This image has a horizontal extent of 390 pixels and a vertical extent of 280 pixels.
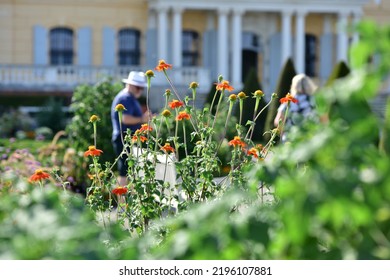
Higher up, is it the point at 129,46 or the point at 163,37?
the point at 163,37

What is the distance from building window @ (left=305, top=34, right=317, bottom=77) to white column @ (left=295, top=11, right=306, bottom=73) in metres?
1.37

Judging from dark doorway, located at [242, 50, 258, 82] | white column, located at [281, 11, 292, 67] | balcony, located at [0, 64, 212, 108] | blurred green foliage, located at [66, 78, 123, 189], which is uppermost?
white column, located at [281, 11, 292, 67]

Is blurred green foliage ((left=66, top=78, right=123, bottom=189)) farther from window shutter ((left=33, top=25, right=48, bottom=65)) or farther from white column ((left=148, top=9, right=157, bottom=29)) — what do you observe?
white column ((left=148, top=9, right=157, bottom=29))

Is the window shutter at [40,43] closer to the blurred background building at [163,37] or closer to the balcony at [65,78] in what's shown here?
the blurred background building at [163,37]

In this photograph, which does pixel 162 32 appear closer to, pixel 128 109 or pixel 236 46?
pixel 236 46

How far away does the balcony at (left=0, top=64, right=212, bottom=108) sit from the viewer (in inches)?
941

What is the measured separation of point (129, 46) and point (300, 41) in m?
5.49

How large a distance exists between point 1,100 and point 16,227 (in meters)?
21.9

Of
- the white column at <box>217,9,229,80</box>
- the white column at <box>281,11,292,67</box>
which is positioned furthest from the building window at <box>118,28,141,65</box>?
the white column at <box>281,11,292,67</box>

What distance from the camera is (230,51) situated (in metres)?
26.9

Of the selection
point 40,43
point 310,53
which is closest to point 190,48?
point 310,53

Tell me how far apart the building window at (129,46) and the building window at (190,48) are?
1.57 meters

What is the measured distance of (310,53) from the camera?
29016 millimetres
